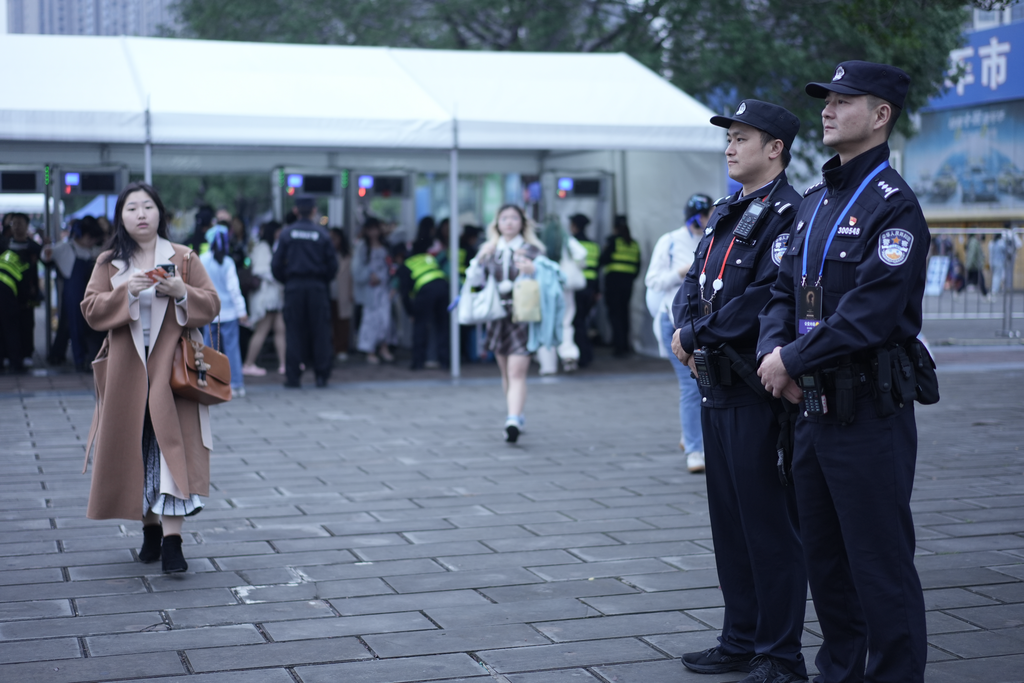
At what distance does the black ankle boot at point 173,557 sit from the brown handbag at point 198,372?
65 cm

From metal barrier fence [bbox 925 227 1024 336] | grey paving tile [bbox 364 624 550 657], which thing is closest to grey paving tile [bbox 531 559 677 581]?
grey paving tile [bbox 364 624 550 657]

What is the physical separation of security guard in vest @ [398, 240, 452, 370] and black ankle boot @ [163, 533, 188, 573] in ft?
28.9

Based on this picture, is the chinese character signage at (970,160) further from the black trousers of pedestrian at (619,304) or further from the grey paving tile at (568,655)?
the grey paving tile at (568,655)

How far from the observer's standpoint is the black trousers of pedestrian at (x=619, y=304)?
15.0m

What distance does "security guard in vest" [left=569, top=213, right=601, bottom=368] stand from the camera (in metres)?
14.2

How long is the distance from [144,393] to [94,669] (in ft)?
5.16

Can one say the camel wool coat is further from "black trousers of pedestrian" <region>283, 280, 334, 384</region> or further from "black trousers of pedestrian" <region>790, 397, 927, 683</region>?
"black trousers of pedestrian" <region>283, 280, 334, 384</region>

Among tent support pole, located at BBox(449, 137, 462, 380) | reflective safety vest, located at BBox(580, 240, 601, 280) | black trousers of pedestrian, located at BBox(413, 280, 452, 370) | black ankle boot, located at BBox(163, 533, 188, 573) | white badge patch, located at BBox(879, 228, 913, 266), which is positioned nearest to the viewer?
white badge patch, located at BBox(879, 228, 913, 266)

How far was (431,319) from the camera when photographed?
14062 millimetres

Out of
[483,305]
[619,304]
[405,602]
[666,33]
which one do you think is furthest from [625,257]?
[405,602]

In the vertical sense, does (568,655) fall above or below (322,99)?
below

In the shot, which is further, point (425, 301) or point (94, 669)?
point (425, 301)

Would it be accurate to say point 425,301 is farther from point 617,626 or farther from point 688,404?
point 617,626

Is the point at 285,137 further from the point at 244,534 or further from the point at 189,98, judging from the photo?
the point at 244,534
